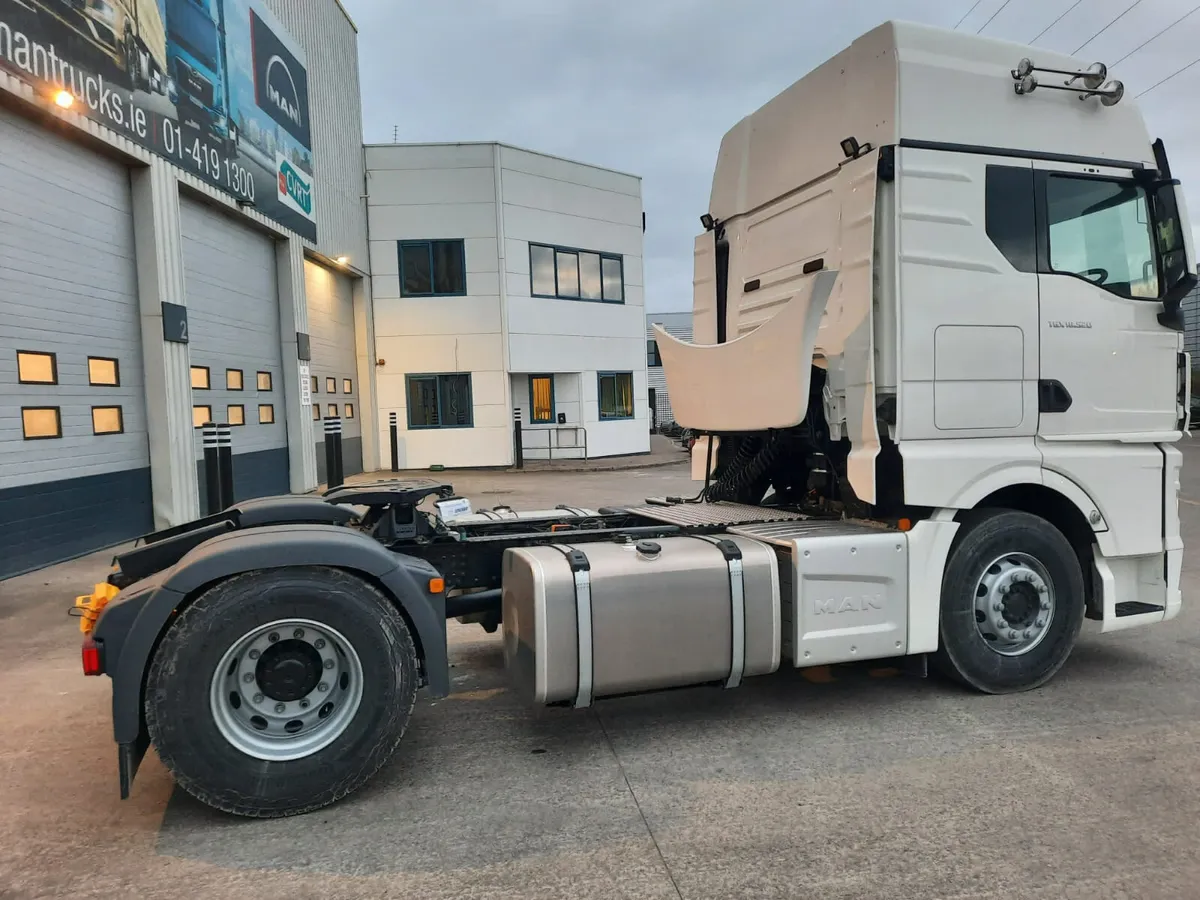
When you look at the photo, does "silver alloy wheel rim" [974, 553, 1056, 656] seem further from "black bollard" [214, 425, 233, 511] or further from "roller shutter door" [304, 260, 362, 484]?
"roller shutter door" [304, 260, 362, 484]

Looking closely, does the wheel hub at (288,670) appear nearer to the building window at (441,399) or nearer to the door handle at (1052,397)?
the door handle at (1052,397)

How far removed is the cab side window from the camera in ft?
14.8

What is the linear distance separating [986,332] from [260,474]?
43.6 feet

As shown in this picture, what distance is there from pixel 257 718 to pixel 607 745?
64.4 inches

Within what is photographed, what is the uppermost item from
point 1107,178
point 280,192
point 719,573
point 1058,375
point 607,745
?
point 280,192

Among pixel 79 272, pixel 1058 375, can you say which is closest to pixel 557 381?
pixel 79 272

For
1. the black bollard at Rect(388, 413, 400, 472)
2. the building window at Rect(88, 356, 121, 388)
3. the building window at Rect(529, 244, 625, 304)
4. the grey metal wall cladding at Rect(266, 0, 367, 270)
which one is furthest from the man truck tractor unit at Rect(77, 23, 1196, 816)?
the building window at Rect(529, 244, 625, 304)

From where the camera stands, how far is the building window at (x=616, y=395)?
2353 centimetres

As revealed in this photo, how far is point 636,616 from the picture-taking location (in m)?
3.65

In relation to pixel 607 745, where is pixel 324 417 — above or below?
above

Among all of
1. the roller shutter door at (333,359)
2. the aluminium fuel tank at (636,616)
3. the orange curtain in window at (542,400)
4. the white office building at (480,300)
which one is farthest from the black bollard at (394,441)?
the aluminium fuel tank at (636,616)

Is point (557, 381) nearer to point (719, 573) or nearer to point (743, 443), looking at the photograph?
point (743, 443)

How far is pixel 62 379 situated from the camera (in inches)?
360

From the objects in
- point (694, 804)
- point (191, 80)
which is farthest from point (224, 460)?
point (694, 804)
